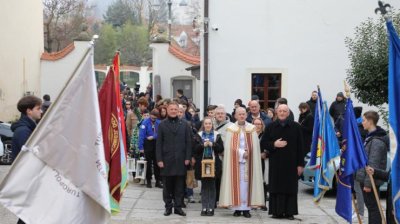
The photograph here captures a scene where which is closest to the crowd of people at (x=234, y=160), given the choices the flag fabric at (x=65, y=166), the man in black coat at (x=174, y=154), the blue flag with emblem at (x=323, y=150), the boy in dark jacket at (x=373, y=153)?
the man in black coat at (x=174, y=154)

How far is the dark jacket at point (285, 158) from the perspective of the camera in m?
10.3

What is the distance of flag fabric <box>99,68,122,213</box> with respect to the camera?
24.0 ft

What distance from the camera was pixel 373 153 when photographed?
8.05 metres

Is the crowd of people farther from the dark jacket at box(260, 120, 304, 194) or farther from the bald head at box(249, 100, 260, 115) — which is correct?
the bald head at box(249, 100, 260, 115)

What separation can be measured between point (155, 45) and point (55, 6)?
17644mm

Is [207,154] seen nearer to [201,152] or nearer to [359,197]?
[201,152]

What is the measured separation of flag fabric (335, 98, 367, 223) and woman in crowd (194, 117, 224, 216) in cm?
220

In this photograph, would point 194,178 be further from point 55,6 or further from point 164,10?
point 164,10

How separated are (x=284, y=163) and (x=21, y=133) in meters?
4.80

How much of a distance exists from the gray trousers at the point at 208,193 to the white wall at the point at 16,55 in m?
18.4

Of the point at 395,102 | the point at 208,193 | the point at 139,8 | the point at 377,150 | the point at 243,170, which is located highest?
the point at 139,8

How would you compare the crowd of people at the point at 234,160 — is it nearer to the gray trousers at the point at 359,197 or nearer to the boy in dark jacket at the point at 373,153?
the gray trousers at the point at 359,197

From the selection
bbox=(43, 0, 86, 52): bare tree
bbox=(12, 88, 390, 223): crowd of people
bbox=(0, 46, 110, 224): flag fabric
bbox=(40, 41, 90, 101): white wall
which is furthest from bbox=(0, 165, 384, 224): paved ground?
bbox=(43, 0, 86, 52): bare tree

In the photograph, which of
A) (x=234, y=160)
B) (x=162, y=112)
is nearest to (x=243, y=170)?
(x=234, y=160)
